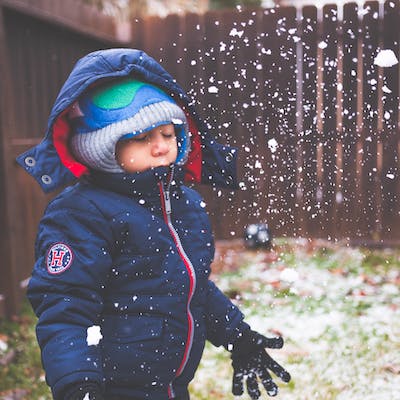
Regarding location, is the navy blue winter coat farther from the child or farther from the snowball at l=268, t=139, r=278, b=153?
the snowball at l=268, t=139, r=278, b=153

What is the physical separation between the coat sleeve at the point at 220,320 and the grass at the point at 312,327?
0.84 meters

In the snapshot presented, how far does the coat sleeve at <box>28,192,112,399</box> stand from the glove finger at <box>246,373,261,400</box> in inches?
22.0

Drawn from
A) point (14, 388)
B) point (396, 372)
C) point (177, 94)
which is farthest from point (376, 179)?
point (177, 94)

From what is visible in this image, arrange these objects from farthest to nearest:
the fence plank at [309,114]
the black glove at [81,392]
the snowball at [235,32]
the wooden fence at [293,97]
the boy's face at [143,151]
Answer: the fence plank at [309,114]
the snowball at [235,32]
the wooden fence at [293,97]
the boy's face at [143,151]
the black glove at [81,392]

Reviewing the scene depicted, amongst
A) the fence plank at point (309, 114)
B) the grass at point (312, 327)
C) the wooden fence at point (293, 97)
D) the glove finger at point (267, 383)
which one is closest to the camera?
the glove finger at point (267, 383)

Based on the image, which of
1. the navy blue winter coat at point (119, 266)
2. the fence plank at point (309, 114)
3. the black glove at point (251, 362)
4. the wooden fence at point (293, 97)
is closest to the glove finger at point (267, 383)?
the black glove at point (251, 362)

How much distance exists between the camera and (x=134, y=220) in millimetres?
1617

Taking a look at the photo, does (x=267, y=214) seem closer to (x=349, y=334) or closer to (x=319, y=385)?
(x=349, y=334)

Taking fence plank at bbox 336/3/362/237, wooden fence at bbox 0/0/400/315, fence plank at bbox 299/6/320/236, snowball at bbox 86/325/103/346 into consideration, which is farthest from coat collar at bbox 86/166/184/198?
fence plank at bbox 336/3/362/237

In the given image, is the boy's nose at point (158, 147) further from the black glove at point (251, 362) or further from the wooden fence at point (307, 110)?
the wooden fence at point (307, 110)

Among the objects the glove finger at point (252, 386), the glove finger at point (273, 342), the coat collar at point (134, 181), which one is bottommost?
the glove finger at point (252, 386)

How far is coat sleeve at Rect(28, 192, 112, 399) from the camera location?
1.45 meters

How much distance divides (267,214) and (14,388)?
3479mm

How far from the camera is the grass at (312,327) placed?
9.00 feet
